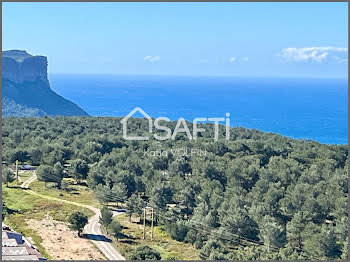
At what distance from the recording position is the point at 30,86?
101188mm

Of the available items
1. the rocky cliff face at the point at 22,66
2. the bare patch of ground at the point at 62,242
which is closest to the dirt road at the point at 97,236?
the bare patch of ground at the point at 62,242

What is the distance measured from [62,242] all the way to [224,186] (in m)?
11.3

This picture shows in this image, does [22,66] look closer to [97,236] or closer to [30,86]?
[30,86]

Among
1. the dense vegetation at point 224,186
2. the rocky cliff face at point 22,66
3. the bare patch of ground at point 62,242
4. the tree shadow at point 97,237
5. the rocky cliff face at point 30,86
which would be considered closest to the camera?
the bare patch of ground at point 62,242

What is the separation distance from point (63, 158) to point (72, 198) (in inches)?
279

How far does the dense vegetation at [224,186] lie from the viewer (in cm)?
2016

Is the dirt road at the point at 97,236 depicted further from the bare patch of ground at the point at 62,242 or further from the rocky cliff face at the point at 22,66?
the rocky cliff face at the point at 22,66

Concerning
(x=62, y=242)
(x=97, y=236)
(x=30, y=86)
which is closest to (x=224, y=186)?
(x=97, y=236)

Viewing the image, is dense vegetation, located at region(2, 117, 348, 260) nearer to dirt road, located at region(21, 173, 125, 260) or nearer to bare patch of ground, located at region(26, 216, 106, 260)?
dirt road, located at region(21, 173, 125, 260)

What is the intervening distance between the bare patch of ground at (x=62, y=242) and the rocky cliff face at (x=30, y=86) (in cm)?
7298

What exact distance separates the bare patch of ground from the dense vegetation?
371 centimetres

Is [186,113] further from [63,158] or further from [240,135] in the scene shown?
[63,158]

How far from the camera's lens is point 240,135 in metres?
47.1

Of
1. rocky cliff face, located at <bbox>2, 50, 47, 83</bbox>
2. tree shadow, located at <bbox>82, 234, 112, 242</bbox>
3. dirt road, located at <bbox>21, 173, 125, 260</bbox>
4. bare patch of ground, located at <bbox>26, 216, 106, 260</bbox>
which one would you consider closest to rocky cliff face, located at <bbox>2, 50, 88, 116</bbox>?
rocky cliff face, located at <bbox>2, 50, 47, 83</bbox>
